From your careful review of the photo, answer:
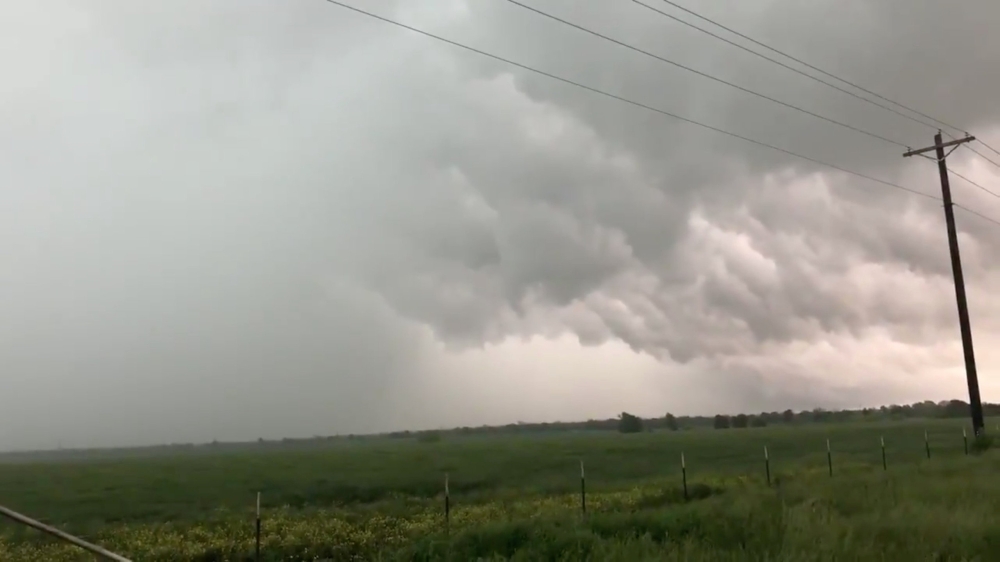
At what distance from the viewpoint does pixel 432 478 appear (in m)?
43.8

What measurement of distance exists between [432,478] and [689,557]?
36.4 meters

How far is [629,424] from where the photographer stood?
597 feet

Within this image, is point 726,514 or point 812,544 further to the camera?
point 726,514

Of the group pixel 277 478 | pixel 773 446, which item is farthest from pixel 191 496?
pixel 773 446

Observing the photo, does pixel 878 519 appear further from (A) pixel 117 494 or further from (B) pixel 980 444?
(A) pixel 117 494

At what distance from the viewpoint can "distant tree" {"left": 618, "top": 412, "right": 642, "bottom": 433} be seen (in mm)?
176975

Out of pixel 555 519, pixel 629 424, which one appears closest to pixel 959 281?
pixel 555 519

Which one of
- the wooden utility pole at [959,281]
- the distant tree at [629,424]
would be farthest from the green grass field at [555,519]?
the distant tree at [629,424]

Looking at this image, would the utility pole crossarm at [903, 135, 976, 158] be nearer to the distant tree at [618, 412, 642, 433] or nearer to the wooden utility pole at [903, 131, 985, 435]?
the wooden utility pole at [903, 131, 985, 435]

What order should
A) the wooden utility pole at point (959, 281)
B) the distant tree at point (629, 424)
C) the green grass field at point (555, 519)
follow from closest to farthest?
the green grass field at point (555, 519), the wooden utility pole at point (959, 281), the distant tree at point (629, 424)

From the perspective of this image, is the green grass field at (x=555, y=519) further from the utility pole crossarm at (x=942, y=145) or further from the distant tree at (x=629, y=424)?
the distant tree at (x=629, y=424)

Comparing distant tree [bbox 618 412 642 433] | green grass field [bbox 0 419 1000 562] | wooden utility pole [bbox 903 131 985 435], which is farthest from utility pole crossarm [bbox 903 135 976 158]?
distant tree [bbox 618 412 642 433]

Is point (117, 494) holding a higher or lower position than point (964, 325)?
lower

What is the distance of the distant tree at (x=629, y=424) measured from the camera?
176975 millimetres
